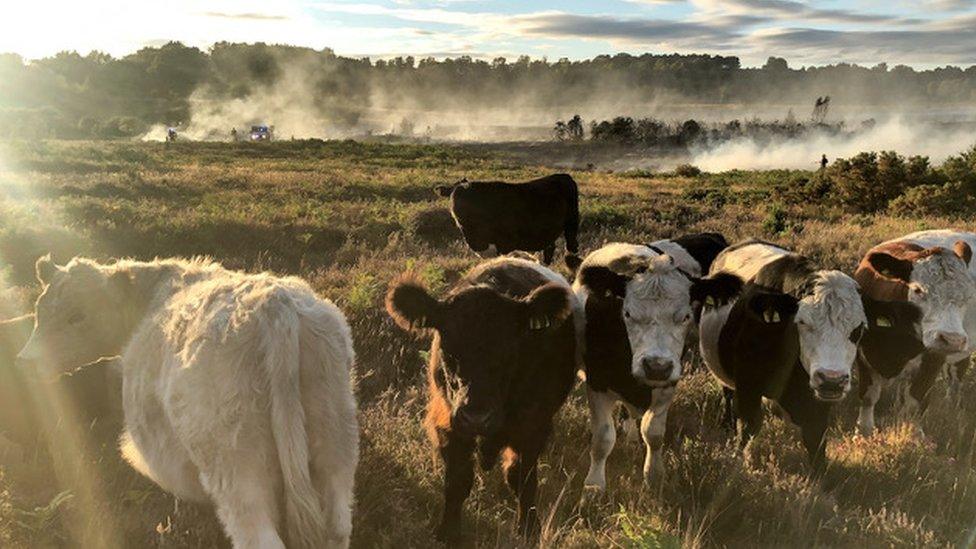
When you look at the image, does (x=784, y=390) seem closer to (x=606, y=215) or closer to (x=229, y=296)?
(x=229, y=296)

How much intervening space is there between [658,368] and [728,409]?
8.49ft

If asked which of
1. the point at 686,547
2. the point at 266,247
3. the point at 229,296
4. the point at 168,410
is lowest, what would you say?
the point at 266,247

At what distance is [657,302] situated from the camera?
509 centimetres

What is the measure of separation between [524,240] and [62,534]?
10.3m

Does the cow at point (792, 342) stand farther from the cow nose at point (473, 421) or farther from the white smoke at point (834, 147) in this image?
the white smoke at point (834, 147)

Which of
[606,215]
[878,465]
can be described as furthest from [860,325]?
[606,215]

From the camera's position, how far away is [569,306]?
181 inches

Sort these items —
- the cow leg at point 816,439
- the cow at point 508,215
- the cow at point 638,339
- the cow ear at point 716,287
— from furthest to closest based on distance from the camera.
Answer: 1. the cow at point 508,215
2. the cow leg at point 816,439
3. the cow ear at point 716,287
4. the cow at point 638,339

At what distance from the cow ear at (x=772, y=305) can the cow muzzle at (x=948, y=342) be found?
166 centimetres

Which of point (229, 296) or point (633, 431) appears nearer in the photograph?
point (229, 296)

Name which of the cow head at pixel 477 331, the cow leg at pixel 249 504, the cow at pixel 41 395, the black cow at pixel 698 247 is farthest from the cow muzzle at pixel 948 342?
the cow at pixel 41 395

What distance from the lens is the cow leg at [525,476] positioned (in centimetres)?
470

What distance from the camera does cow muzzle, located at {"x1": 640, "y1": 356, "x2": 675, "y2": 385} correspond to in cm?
478

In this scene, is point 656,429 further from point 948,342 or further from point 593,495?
point 948,342
